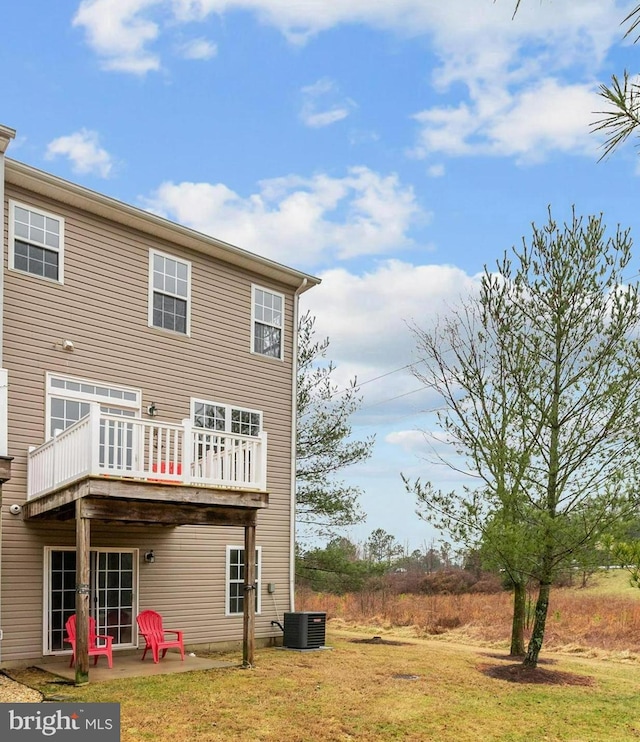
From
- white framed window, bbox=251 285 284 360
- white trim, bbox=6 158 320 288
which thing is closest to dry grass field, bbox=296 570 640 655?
white framed window, bbox=251 285 284 360

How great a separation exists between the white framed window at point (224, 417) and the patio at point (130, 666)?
381 centimetres

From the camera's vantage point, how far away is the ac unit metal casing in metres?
13.5

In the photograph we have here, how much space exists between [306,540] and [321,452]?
2.49 m

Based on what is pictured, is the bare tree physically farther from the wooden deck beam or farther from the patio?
the patio

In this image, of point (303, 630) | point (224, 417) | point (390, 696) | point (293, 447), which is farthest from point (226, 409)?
point (390, 696)

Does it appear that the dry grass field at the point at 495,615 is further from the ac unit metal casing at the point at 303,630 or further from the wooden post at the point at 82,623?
the wooden post at the point at 82,623

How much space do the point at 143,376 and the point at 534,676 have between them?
303 inches

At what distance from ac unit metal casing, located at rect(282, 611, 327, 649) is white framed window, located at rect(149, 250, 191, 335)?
5424mm

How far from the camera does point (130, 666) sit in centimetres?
1085

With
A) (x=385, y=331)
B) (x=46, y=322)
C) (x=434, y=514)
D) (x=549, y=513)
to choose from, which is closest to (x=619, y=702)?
(x=549, y=513)

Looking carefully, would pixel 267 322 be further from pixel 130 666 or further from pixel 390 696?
pixel 390 696

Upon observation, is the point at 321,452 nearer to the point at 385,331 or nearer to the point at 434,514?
the point at 385,331

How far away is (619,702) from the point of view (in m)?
10.0

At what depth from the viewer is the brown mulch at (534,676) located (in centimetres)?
1115
